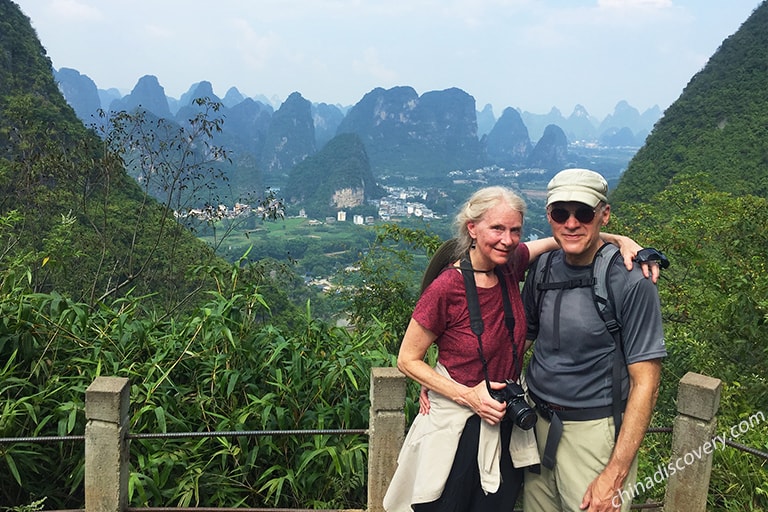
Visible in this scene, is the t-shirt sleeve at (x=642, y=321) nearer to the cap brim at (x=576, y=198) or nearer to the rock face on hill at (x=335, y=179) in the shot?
the cap brim at (x=576, y=198)

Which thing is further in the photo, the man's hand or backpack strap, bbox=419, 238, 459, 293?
backpack strap, bbox=419, 238, 459, 293

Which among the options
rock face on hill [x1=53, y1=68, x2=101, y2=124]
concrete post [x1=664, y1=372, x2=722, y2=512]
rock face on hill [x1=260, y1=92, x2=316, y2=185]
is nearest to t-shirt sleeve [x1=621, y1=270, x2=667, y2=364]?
concrete post [x1=664, y1=372, x2=722, y2=512]

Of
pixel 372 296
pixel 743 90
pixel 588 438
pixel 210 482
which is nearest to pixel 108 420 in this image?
pixel 210 482

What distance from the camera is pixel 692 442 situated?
1.89 meters

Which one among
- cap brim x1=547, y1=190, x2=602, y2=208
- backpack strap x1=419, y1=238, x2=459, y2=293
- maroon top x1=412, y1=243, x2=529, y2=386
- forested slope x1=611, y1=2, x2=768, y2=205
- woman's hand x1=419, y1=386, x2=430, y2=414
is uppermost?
forested slope x1=611, y1=2, x2=768, y2=205

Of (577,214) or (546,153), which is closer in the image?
(577,214)

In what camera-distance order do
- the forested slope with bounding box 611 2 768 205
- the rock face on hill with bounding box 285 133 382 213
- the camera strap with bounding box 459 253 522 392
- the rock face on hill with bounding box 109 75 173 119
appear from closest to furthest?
the camera strap with bounding box 459 253 522 392
the forested slope with bounding box 611 2 768 205
the rock face on hill with bounding box 285 133 382 213
the rock face on hill with bounding box 109 75 173 119

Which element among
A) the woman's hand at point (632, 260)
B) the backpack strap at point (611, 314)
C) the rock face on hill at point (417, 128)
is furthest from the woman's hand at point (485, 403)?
the rock face on hill at point (417, 128)

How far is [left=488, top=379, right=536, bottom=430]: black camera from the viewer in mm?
1369

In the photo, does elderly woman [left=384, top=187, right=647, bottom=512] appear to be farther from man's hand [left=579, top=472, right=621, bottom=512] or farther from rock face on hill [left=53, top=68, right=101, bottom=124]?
rock face on hill [left=53, top=68, right=101, bottom=124]

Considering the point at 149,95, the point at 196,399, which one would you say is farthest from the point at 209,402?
the point at 149,95

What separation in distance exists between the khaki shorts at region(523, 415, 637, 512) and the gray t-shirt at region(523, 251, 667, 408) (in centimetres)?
6

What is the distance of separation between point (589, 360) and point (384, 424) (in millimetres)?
826

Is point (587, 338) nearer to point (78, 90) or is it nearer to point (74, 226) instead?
point (74, 226)
